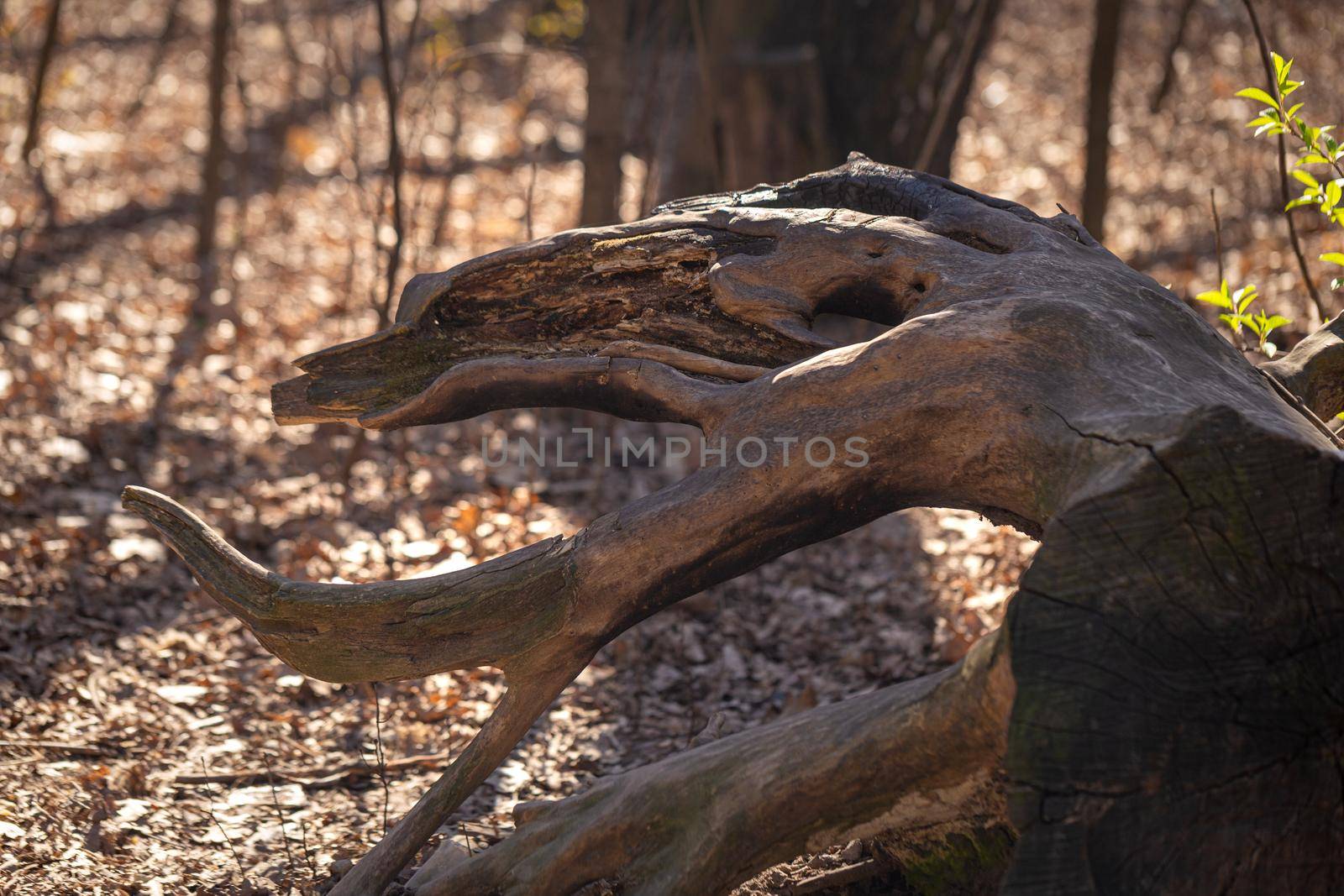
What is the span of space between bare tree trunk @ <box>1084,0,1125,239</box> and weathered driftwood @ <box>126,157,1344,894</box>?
3657mm

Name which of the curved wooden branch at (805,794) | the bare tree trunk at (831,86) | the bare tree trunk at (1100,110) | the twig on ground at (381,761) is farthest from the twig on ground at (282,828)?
A: the bare tree trunk at (1100,110)

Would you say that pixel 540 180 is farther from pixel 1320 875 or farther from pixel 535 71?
pixel 1320 875

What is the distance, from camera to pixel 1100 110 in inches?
257

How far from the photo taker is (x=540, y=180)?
38.2 feet

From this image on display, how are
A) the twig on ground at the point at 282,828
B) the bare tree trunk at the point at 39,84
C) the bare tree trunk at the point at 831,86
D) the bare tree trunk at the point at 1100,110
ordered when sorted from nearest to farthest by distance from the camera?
the twig on ground at the point at 282,828 < the bare tree trunk at the point at 1100,110 < the bare tree trunk at the point at 831,86 < the bare tree trunk at the point at 39,84

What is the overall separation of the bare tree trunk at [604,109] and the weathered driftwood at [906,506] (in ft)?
11.4

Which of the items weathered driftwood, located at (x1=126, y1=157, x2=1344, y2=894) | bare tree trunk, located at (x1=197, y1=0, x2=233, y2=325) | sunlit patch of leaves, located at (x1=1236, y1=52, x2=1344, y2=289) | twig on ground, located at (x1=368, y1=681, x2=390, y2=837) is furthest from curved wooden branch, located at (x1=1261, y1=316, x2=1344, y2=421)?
bare tree trunk, located at (x1=197, y1=0, x2=233, y2=325)

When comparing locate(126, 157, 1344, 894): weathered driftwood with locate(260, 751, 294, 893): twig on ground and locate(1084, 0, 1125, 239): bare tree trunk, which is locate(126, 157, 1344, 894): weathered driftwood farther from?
locate(1084, 0, 1125, 239): bare tree trunk

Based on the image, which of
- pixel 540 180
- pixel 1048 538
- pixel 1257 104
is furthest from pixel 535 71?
pixel 1048 538

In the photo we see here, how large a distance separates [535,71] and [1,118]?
7.03m

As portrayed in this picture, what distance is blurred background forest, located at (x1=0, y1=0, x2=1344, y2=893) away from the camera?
3791 millimetres

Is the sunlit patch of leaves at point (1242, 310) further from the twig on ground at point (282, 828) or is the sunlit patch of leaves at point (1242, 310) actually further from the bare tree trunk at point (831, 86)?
the bare tree trunk at point (831, 86)

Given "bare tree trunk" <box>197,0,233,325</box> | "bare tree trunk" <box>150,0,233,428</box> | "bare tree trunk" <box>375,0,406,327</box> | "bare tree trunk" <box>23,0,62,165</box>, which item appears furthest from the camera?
"bare tree trunk" <box>23,0,62,165</box>

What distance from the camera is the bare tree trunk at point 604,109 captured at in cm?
649
